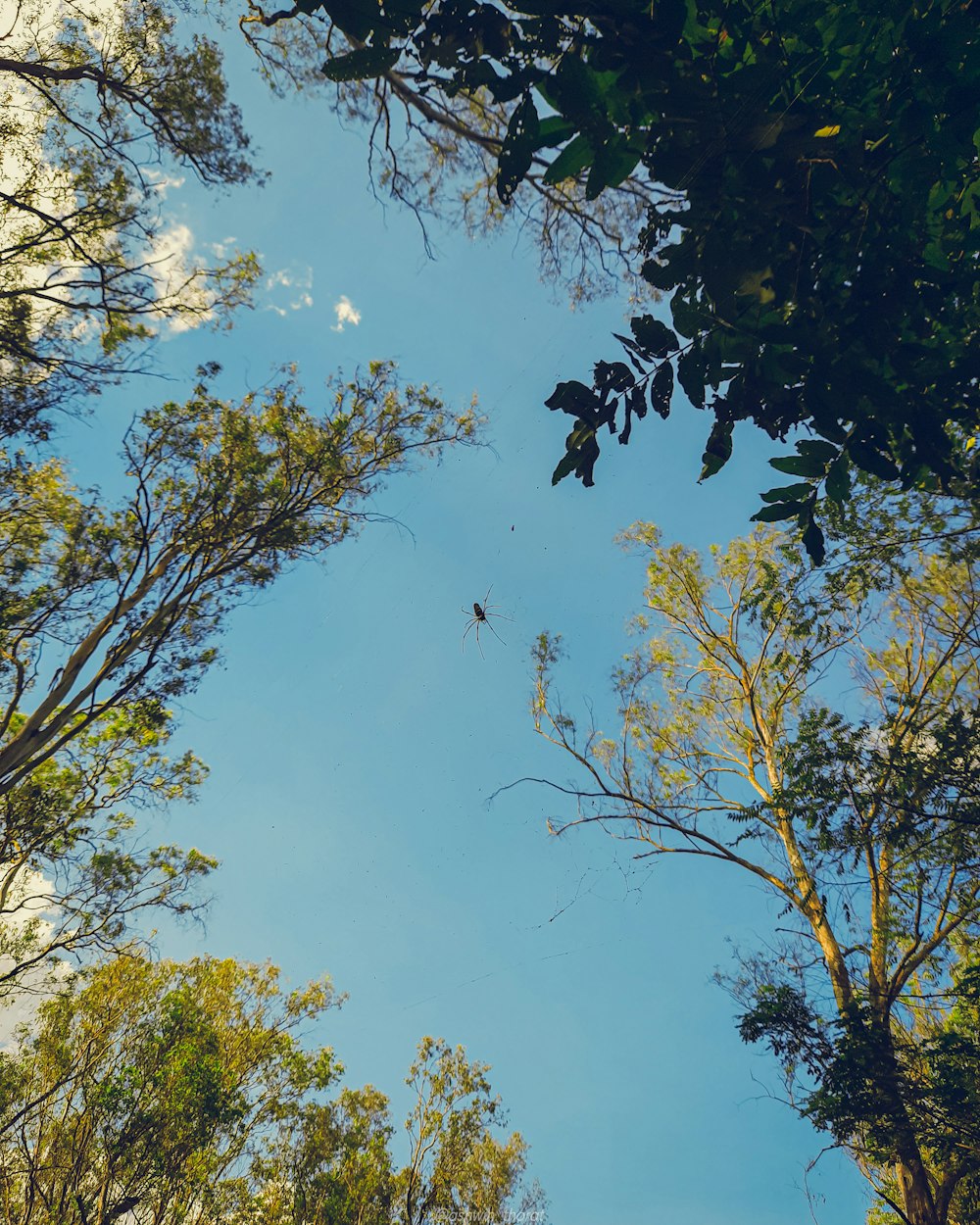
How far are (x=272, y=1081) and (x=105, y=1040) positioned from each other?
163 inches

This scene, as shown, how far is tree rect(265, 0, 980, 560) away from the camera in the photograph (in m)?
1.32

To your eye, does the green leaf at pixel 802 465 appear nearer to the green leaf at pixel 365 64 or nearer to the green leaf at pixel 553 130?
the green leaf at pixel 553 130

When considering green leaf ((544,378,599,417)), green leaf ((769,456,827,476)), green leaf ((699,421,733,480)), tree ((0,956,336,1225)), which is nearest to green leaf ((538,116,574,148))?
green leaf ((544,378,599,417))

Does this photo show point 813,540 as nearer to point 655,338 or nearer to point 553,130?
point 655,338

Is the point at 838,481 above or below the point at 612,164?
above

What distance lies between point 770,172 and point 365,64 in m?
1.04

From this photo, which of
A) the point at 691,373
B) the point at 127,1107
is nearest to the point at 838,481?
the point at 691,373

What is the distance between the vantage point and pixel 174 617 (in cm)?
768

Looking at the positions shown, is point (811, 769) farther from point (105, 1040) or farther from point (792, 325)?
point (105, 1040)

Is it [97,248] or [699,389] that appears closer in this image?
[699,389]

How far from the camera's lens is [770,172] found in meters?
1.56

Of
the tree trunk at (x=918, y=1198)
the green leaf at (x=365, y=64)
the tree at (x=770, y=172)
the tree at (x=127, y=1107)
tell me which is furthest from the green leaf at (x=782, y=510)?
the tree at (x=127, y=1107)

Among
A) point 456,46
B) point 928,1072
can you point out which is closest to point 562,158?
point 456,46

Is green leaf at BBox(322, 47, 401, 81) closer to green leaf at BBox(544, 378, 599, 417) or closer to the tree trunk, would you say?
green leaf at BBox(544, 378, 599, 417)
